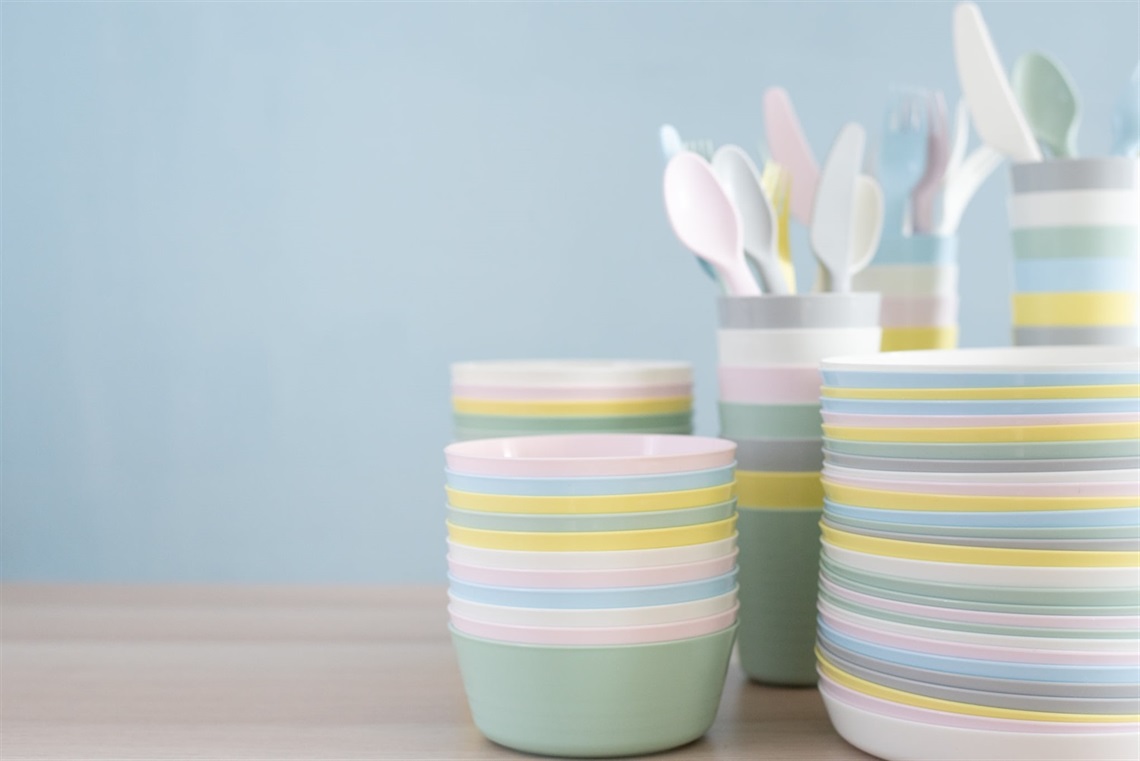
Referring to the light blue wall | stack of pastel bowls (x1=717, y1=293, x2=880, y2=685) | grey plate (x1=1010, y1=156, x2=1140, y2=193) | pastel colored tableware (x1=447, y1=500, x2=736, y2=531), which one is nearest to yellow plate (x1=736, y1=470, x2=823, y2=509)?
stack of pastel bowls (x1=717, y1=293, x2=880, y2=685)

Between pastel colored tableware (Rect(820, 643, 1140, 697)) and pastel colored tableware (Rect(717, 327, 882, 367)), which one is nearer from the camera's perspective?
pastel colored tableware (Rect(820, 643, 1140, 697))

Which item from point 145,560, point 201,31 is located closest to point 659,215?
point 201,31

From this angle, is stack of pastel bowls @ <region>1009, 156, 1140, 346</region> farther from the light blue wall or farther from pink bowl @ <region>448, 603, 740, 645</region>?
the light blue wall

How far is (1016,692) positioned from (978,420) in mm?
124

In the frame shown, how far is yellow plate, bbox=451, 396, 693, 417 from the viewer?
83cm

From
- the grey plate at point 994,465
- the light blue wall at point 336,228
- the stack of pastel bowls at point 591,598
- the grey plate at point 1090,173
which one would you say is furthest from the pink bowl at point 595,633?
the light blue wall at point 336,228

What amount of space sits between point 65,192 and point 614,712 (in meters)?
0.77

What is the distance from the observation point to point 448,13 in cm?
118

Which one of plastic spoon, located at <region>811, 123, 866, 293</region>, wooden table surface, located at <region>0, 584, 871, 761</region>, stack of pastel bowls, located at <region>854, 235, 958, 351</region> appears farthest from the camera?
stack of pastel bowls, located at <region>854, 235, 958, 351</region>

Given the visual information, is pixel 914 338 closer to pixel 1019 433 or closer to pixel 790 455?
pixel 790 455

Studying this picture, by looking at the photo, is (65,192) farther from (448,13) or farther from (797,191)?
(797,191)

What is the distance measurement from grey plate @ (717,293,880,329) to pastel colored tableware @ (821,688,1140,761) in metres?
0.23

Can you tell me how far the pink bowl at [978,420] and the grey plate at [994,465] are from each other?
2 cm

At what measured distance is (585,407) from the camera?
83cm
